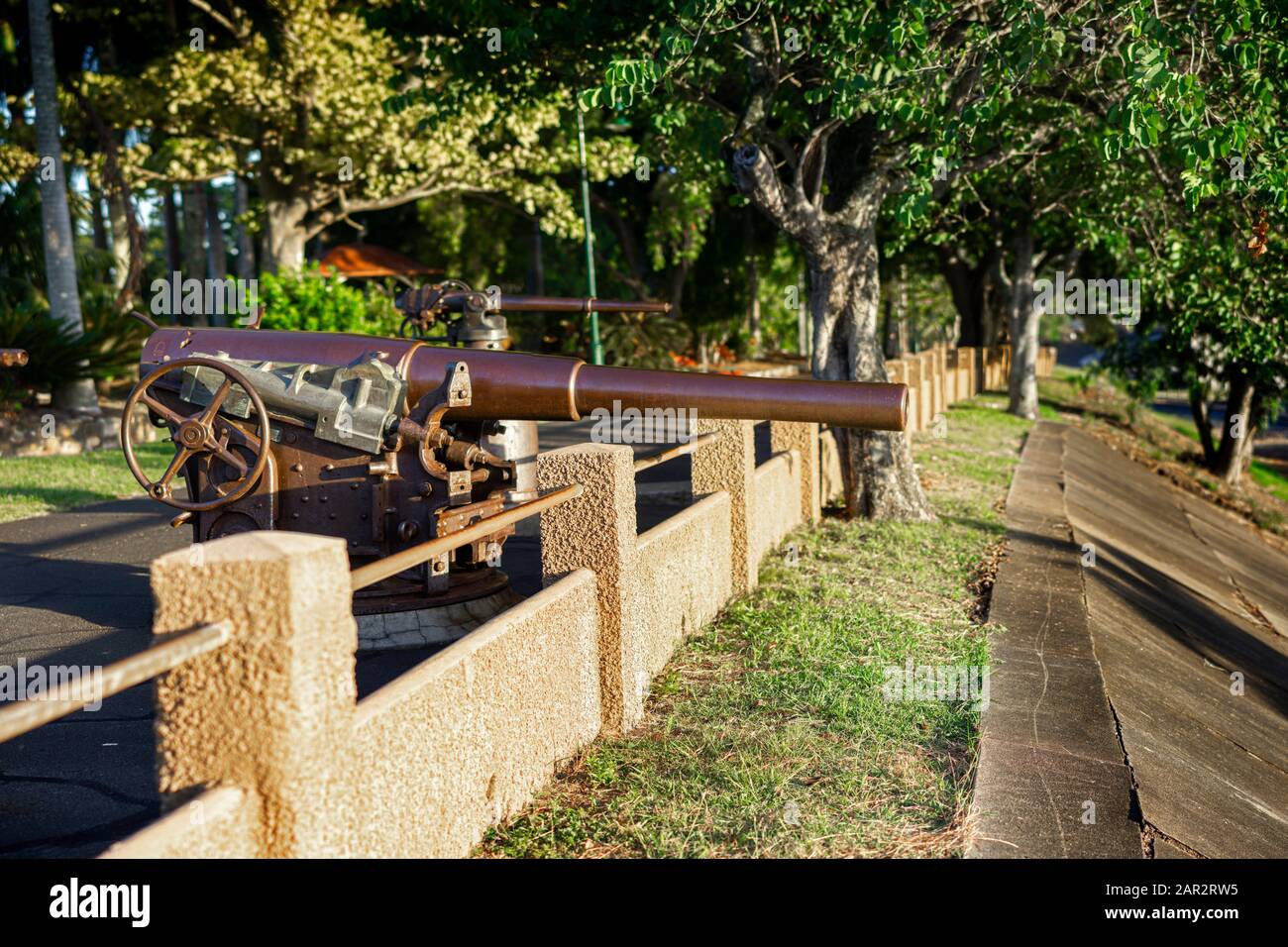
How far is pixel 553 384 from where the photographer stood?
5715mm

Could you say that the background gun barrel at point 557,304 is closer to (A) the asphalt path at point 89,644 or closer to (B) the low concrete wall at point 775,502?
(B) the low concrete wall at point 775,502

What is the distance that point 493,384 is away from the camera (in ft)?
19.1

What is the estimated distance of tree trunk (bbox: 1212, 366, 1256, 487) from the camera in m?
22.8

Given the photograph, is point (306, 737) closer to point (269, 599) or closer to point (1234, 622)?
point (269, 599)

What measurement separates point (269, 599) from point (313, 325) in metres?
15.9

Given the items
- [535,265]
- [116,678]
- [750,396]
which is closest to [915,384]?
[750,396]

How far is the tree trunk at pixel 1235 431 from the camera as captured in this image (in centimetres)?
2280

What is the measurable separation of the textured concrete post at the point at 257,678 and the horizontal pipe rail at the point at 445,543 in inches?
13.0

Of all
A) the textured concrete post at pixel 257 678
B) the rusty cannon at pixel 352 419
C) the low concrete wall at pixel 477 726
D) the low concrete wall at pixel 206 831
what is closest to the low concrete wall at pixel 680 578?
the low concrete wall at pixel 477 726

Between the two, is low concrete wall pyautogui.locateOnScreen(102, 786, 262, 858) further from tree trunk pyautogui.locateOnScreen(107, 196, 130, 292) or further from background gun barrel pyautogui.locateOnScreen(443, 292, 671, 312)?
tree trunk pyautogui.locateOnScreen(107, 196, 130, 292)

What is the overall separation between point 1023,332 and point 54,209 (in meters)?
16.4

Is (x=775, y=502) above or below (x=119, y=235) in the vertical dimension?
below

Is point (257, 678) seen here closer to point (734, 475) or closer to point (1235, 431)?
point (734, 475)
